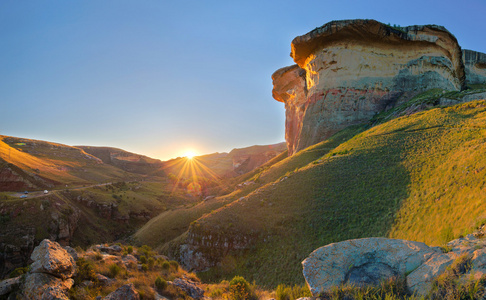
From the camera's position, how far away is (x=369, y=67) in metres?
38.8

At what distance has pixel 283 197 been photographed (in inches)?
727

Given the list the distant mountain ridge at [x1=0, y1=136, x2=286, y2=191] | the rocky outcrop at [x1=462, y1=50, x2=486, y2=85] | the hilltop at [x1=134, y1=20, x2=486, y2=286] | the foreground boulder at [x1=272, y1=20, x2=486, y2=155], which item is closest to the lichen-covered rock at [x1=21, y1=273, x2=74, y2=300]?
the hilltop at [x1=134, y1=20, x2=486, y2=286]

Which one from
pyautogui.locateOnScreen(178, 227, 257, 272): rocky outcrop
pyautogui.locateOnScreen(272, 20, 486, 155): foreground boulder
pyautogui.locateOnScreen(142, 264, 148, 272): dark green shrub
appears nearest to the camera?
pyautogui.locateOnScreen(142, 264, 148, 272): dark green shrub

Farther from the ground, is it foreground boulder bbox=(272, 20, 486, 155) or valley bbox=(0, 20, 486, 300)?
foreground boulder bbox=(272, 20, 486, 155)

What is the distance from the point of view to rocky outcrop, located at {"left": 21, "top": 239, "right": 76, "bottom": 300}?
6586 millimetres

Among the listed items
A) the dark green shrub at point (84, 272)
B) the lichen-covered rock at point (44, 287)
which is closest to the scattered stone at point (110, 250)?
the dark green shrub at point (84, 272)

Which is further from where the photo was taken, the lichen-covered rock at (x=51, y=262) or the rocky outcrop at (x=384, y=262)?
the lichen-covered rock at (x=51, y=262)

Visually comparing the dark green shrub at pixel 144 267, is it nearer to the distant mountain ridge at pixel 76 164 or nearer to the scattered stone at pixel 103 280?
the scattered stone at pixel 103 280

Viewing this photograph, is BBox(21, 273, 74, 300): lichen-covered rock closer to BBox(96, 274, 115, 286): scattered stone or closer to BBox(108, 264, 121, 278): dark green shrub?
BBox(96, 274, 115, 286): scattered stone

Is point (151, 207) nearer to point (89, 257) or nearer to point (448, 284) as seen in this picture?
point (89, 257)

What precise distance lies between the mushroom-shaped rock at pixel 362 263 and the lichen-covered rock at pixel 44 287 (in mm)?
6877

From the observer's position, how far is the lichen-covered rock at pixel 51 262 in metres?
7.10

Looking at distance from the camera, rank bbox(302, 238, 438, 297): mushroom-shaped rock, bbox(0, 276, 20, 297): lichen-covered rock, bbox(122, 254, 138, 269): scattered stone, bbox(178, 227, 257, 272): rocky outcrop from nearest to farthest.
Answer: bbox(302, 238, 438, 297): mushroom-shaped rock, bbox(0, 276, 20, 297): lichen-covered rock, bbox(122, 254, 138, 269): scattered stone, bbox(178, 227, 257, 272): rocky outcrop

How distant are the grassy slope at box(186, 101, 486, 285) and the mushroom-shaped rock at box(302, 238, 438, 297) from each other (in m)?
3.36
